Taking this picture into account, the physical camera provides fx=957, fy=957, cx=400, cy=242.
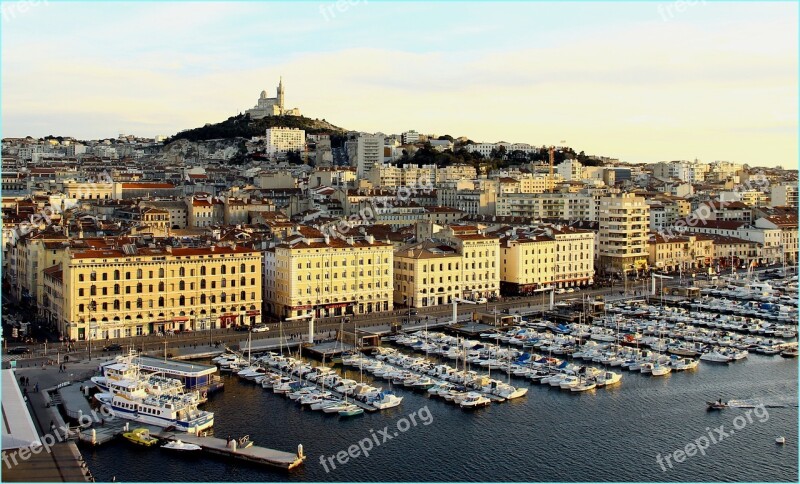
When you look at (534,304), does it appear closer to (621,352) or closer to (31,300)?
(621,352)

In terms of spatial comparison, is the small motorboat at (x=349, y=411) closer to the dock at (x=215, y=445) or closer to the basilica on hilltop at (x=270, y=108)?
the dock at (x=215, y=445)

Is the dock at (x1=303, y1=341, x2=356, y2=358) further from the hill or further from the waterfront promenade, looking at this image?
the hill

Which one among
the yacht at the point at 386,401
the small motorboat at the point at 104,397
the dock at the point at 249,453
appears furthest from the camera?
the yacht at the point at 386,401

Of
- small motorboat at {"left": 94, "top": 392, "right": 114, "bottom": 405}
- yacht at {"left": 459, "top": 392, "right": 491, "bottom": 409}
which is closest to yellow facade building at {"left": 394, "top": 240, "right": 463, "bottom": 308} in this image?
yacht at {"left": 459, "top": 392, "right": 491, "bottom": 409}

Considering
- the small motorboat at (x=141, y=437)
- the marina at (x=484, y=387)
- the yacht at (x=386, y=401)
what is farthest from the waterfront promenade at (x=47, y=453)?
the yacht at (x=386, y=401)

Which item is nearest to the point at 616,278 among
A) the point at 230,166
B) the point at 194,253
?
the point at 194,253

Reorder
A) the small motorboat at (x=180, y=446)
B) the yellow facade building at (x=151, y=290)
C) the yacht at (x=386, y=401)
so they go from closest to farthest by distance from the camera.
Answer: the small motorboat at (x=180, y=446)
the yacht at (x=386, y=401)
the yellow facade building at (x=151, y=290)

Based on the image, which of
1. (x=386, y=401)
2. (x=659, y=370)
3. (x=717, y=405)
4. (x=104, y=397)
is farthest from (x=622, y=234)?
(x=104, y=397)
